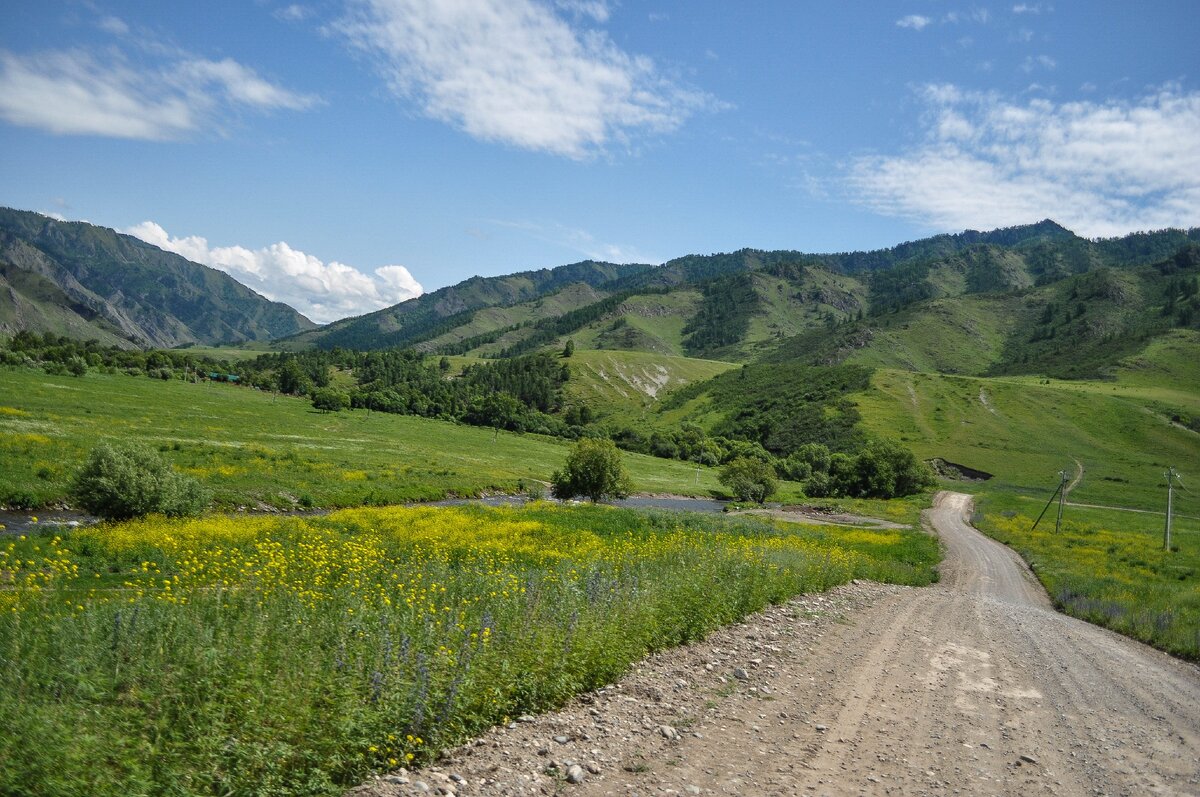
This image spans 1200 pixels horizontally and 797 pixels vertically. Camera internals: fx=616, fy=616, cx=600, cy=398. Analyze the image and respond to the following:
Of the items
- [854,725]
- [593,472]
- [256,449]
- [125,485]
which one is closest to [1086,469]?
[593,472]

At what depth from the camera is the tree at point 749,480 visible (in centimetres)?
9431

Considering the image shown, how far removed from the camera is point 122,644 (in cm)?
723

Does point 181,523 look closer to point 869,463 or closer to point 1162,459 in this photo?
point 869,463

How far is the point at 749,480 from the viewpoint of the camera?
9481 cm

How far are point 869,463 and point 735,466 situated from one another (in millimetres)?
31409

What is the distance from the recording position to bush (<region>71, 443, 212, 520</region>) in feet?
82.4

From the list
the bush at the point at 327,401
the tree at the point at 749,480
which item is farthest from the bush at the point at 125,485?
the bush at the point at 327,401

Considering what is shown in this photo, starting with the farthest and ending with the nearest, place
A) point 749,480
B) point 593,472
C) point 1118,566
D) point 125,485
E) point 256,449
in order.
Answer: point 749,480
point 593,472
point 256,449
point 1118,566
point 125,485

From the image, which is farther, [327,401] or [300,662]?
[327,401]

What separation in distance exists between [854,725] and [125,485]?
2815cm

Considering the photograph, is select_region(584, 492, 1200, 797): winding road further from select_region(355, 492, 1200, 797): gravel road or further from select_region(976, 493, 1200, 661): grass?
select_region(976, 493, 1200, 661): grass

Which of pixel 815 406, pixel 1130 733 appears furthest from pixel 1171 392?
pixel 1130 733

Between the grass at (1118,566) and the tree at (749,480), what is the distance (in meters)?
28.6

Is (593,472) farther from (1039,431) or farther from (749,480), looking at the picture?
(1039,431)
